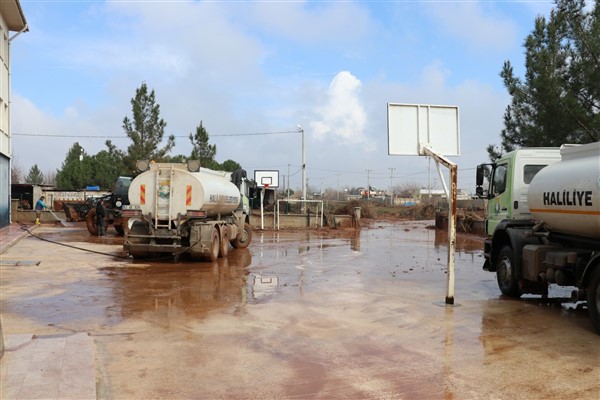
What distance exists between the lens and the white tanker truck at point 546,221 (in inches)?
306

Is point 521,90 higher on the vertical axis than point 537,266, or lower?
higher

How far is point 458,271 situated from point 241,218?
860cm

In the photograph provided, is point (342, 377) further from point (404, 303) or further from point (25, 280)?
point (25, 280)

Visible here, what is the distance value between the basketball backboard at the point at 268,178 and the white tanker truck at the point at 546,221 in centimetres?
2480

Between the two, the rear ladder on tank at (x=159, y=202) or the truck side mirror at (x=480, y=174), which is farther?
the rear ladder on tank at (x=159, y=202)

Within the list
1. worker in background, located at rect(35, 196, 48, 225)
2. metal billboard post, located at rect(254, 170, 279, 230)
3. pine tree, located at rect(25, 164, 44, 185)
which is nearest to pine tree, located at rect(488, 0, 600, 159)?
metal billboard post, located at rect(254, 170, 279, 230)

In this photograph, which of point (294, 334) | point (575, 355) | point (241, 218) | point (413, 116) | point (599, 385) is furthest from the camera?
point (241, 218)

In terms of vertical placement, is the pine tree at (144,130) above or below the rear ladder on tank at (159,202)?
above

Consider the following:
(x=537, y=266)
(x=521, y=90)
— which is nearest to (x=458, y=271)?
(x=537, y=266)

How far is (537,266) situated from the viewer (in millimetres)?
9125

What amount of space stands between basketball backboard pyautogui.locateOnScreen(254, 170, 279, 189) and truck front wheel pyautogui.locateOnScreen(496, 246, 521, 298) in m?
25.8

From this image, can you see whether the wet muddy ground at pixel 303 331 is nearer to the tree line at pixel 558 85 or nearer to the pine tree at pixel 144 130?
the tree line at pixel 558 85

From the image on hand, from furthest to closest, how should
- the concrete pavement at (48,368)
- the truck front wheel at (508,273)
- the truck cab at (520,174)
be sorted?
the truck cab at (520,174)
the truck front wheel at (508,273)
the concrete pavement at (48,368)

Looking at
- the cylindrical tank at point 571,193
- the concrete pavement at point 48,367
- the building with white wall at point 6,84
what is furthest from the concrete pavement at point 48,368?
the building with white wall at point 6,84
